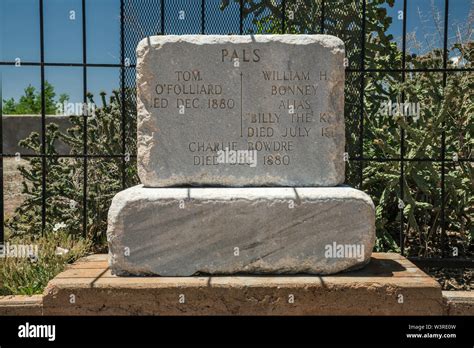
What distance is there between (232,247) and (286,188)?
543mm

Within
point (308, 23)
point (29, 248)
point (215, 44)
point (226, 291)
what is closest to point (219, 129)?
point (215, 44)

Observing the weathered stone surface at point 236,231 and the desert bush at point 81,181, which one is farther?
the desert bush at point 81,181

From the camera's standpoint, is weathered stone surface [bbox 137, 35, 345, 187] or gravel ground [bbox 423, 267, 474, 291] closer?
weathered stone surface [bbox 137, 35, 345, 187]

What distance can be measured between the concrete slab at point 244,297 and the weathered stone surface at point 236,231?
17 centimetres

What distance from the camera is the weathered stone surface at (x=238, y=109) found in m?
4.00

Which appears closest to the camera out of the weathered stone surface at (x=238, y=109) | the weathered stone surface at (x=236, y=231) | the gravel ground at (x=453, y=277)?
the weathered stone surface at (x=236, y=231)

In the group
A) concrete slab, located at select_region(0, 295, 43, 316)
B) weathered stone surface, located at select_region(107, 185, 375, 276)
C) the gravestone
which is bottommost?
concrete slab, located at select_region(0, 295, 43, 316)

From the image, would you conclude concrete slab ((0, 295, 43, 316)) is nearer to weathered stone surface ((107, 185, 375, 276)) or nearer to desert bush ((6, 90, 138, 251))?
weathered stone surface ((107, 185, 375, 276))

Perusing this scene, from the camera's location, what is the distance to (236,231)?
12.5ft

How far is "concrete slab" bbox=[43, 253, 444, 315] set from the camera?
3.62m

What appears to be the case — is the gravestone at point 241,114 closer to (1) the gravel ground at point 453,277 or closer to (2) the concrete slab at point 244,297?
(2) the concrete slab at point 244,297

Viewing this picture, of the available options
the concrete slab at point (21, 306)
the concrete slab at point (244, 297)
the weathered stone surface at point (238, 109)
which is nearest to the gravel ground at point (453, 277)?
the concrete slab at point (244, 297)

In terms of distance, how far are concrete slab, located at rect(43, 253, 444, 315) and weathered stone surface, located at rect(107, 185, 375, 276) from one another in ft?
0.55

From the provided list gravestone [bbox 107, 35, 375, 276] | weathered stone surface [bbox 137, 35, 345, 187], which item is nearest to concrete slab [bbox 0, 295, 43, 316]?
gravestone [bbox 107, 35, 375, 276]
